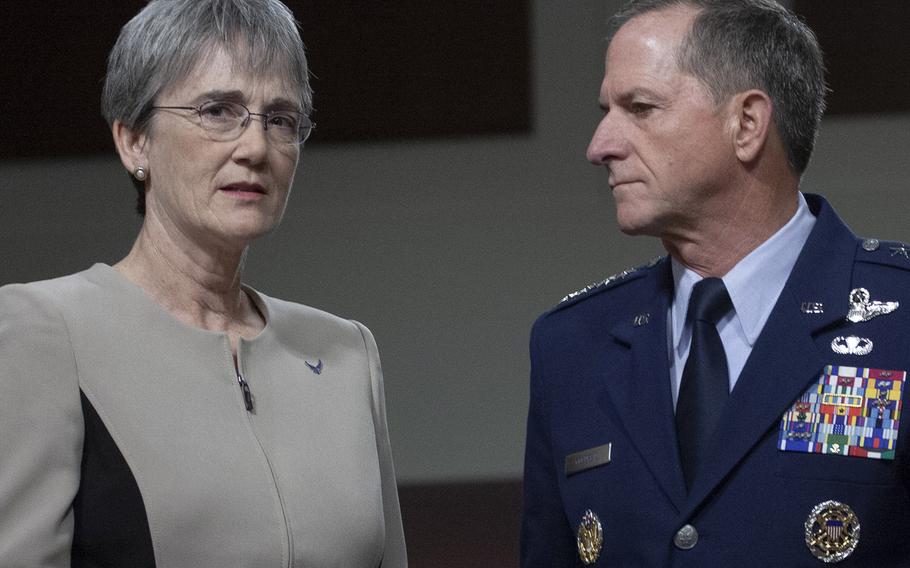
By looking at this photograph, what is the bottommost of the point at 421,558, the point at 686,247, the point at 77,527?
the point at 421,558

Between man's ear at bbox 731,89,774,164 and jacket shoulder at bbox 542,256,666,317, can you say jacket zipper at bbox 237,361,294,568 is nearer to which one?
jacket shoulder at bbox 542,256,666,317

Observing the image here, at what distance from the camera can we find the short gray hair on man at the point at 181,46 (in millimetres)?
2062

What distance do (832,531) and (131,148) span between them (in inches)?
46.1

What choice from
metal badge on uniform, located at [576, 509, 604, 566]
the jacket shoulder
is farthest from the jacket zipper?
the jacket shoulder

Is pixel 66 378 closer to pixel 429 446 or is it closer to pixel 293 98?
pixel 293 98

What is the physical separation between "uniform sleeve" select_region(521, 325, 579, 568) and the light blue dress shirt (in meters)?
0.26

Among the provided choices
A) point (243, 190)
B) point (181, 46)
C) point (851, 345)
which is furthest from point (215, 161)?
point (851, 345)

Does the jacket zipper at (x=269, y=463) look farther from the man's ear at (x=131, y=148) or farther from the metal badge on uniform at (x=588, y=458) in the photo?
the metal badge on uniform at (x=588, y=458)

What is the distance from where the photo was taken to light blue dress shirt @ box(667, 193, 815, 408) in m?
2.11

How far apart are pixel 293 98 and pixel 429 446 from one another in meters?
4.37

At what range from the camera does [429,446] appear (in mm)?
6387

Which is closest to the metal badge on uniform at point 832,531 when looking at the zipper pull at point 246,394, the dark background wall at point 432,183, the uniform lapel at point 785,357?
the uniform lapel at point 785,357

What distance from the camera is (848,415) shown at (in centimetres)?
200

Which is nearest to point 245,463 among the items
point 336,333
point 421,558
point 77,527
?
point 77,527
